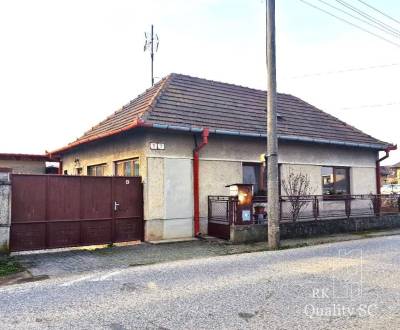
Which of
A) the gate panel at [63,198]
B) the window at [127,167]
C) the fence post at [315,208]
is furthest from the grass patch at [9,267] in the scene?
the fence post at [315,208]

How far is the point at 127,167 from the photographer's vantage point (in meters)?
13.4

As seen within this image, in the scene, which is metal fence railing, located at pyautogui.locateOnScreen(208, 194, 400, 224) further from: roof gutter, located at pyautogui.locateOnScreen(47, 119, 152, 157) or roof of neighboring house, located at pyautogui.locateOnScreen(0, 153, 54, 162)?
roof of neighboring house, located at pyautogui.locateOnScreen(0, 153, 54, 162)

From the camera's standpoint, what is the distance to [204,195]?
515 inches

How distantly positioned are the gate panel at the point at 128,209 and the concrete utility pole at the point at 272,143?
389 centimetres

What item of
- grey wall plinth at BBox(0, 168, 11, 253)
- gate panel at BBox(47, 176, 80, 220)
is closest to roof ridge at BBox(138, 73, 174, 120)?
gate panel at BBox(47, 176, 80, 220)

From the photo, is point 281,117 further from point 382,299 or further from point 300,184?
point 382,299

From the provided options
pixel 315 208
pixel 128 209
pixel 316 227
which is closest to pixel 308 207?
pixel 315 208

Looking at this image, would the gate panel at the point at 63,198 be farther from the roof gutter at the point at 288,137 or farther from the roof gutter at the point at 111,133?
the roof gutter at the point at 288,137

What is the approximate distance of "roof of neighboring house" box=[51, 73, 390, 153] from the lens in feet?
42.5

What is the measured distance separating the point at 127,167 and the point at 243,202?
164 inches

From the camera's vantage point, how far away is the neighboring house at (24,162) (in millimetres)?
20047

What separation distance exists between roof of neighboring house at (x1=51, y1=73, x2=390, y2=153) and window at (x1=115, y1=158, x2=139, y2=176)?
109 centimetres

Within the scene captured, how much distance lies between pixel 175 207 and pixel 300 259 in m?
4.55

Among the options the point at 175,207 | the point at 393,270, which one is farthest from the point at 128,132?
the point at 393,270
